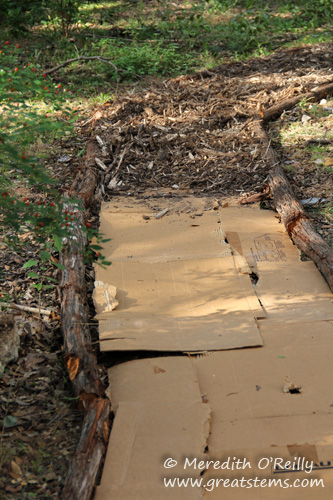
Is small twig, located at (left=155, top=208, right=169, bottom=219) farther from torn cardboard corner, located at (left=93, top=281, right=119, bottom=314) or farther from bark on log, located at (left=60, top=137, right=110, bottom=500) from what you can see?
torn cardboard corner, located at (left=93, top=281, right=119, bottom=314)

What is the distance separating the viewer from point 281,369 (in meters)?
3.22

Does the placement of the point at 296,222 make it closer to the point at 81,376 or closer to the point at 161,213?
the point at 161,213

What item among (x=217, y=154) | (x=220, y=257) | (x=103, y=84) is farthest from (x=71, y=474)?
(x=103, y=84)

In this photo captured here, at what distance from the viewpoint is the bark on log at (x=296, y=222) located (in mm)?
4074

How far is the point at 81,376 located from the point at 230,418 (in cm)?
81

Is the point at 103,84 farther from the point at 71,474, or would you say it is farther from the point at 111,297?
the point at 71,474

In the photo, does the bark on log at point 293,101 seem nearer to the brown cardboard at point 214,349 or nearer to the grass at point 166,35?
the grass at point 166,35

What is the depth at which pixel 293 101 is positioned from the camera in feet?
21.9

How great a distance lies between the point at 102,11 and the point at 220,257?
7247mm

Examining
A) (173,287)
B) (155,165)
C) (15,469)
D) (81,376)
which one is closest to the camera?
(15,469)

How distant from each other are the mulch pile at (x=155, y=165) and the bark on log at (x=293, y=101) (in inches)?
4.1

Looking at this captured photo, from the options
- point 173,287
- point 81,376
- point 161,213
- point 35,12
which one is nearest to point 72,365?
point 81,376

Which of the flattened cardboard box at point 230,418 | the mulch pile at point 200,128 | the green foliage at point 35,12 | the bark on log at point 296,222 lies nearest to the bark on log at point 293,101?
the mulch pile at point 200,128

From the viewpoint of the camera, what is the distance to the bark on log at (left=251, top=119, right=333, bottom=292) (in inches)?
160
